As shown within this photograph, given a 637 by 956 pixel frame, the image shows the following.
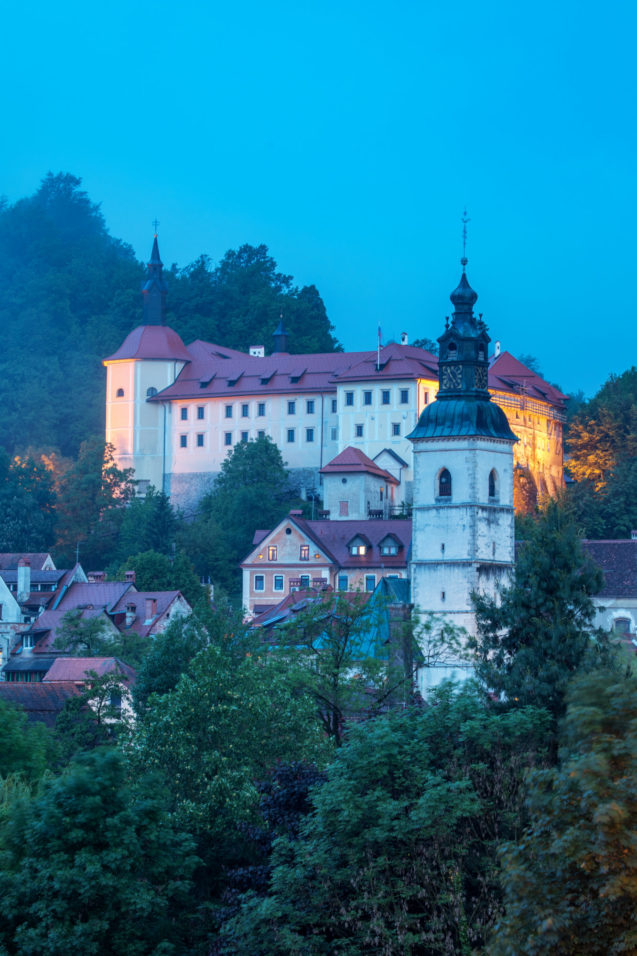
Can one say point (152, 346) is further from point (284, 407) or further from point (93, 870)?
point (93, 870)

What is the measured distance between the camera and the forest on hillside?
12000 centimetres

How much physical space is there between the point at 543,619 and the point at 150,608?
42.0 meters

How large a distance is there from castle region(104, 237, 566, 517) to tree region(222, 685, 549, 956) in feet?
220

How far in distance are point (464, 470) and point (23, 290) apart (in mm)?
91112

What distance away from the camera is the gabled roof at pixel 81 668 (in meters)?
53.3

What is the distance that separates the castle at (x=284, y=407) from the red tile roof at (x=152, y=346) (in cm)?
8

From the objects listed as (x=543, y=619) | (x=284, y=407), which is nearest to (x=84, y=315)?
(x=284, y=407)

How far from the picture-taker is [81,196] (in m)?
164

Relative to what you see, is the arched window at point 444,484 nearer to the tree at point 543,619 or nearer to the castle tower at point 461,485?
the castle tower at point 461,485

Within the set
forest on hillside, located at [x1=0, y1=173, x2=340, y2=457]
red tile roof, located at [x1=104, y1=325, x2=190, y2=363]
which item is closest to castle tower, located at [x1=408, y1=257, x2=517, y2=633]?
red tile roof, located at [x1=104, y1=325, x2=190, y2=363]

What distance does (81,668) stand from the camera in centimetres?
5409

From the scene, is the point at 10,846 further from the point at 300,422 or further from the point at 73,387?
the point at 73,387

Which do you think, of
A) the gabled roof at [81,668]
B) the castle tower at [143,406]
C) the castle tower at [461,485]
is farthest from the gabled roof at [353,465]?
the gabled roof at [81,668]

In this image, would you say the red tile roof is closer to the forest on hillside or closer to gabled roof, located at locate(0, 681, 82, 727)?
the forest on hillside
